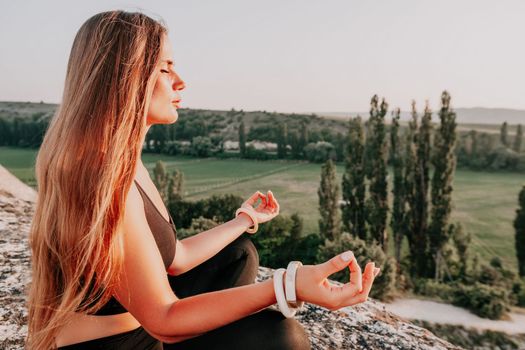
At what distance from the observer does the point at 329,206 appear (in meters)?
25.9

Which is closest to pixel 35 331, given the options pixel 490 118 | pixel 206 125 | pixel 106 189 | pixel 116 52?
pixel 106 189

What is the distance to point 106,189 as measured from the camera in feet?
4.77

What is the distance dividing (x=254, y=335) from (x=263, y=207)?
1275 millimetres

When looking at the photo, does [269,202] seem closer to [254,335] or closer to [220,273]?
[220,273]

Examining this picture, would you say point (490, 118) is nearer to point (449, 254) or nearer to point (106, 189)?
point (449, 254)

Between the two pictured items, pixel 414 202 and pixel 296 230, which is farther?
pixel 414 202

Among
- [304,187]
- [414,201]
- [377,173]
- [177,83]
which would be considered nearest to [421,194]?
[414,201]

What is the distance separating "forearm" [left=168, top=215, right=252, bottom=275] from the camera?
235cm

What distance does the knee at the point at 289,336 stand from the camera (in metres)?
1.62

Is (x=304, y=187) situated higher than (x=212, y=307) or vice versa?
(x=212, y=307)

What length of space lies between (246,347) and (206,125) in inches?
3326

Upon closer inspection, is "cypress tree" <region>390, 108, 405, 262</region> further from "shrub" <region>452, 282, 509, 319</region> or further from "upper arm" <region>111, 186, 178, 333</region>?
"upper arm" <region>111, 186, 178, 333</region>

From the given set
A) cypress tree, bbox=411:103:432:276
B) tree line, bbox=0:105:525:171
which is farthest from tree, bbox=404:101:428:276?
tree line, bbox=0:105:525:171

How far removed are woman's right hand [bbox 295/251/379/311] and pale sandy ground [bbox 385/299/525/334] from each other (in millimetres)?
14599
